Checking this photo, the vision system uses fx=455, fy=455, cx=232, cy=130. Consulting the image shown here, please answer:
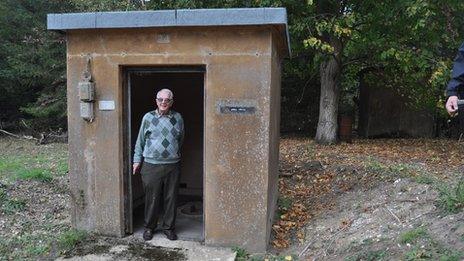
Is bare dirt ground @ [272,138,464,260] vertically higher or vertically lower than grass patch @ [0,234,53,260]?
higher

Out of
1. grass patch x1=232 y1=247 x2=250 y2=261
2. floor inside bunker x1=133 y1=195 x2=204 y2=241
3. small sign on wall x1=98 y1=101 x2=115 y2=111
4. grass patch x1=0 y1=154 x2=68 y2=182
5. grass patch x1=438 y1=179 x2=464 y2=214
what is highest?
small sign on wall x1=98 y1=101 x2=115 y2=111

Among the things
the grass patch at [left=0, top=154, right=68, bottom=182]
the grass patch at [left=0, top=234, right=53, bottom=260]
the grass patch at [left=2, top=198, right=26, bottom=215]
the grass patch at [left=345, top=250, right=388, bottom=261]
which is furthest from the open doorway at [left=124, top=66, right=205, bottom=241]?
the grass patch at [left=0, top=154, right=68, bottom=182]

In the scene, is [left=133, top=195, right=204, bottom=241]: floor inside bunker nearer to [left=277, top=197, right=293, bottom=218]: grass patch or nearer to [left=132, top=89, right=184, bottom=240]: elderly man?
[left=132, top=89, right=184, bottom=240]: elderly man

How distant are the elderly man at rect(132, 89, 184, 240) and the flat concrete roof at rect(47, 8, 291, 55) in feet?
2.76

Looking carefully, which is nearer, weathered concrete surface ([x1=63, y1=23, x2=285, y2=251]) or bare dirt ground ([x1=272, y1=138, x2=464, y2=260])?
bare dirt ground ([x1=272, y1=138, x2=464, y2=260])

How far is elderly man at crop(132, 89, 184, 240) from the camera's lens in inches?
206

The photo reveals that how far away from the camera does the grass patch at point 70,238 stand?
5090 millimetres

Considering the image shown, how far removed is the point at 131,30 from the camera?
5.11m

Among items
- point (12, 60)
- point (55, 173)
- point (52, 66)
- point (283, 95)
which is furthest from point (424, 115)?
point (12, 60)

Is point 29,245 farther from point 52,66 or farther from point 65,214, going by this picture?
point 52,66

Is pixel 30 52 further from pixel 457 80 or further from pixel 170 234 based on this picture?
pixel 457 80

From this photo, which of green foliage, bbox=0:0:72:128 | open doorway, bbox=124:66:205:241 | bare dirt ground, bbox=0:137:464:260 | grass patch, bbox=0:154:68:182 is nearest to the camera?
bare dirt ground, bbox=0:137:464:260

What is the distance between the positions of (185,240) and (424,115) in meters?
11.3

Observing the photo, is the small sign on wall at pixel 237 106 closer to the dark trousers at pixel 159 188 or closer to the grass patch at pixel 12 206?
the dark trousers at pixel 159 188
